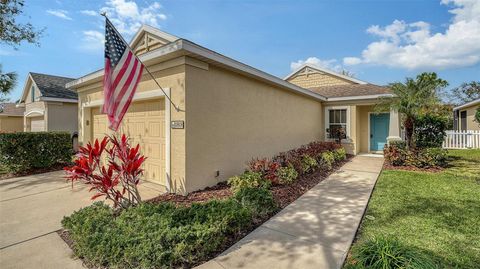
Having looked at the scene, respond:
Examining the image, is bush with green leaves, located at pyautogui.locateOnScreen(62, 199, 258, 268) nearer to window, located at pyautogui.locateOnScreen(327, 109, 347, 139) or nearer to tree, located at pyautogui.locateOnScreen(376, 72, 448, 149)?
tree, located at pyautogui.locateOnScreen(376, 72, 448, 149)

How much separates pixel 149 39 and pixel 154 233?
6796mm

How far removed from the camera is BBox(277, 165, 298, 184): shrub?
6260 millimetres

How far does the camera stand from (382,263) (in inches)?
91.3

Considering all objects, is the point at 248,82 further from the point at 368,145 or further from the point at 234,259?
the point at 368,145

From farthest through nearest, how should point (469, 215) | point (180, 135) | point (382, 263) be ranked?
point (180, 135) < point (469, 215) < point (382, 263)

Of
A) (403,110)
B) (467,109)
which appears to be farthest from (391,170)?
(467,109)

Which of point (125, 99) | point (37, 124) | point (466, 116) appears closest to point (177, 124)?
point (125, 99)

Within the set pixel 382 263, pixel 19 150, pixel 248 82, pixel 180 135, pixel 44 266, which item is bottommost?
pixel 44 266

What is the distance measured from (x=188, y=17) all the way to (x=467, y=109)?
77.2 ft

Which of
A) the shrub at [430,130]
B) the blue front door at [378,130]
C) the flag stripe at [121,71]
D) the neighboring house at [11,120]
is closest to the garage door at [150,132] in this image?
the flag stripe at [121,71]

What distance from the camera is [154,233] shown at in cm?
292

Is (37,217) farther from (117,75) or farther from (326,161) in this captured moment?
(326,161)

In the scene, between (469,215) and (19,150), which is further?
(19,150)

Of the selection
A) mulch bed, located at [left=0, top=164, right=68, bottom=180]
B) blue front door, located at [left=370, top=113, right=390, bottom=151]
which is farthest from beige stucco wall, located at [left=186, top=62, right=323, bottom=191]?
mulch bed, located at [left=0, top=164, right=68, bottom=180]
